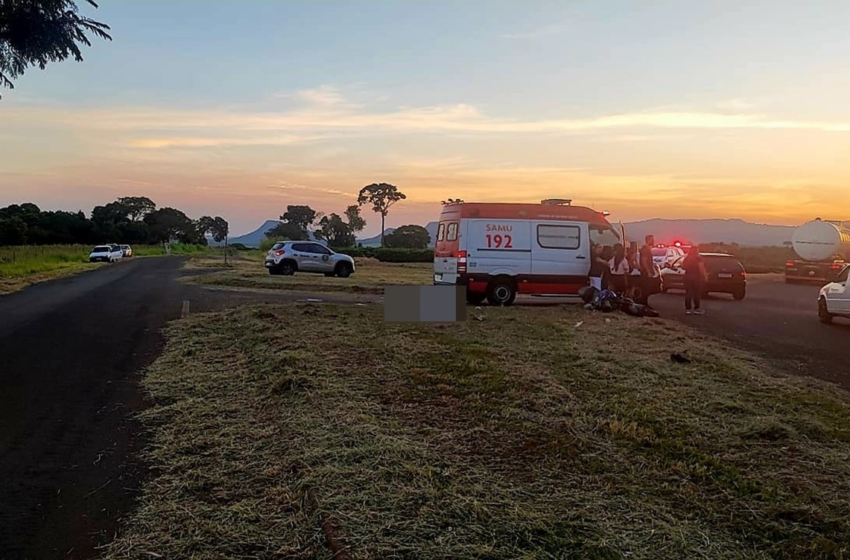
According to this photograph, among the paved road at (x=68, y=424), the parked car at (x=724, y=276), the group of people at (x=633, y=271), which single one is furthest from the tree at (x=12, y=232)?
the group of people at (x=633, y=271)

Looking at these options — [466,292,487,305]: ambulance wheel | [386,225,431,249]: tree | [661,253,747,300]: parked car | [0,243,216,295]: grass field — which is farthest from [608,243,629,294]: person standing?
[386,225,431,249]: tree

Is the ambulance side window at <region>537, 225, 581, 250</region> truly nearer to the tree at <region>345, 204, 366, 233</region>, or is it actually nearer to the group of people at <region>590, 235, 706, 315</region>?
the group of people at <region>590, 235, 706, 315</region>

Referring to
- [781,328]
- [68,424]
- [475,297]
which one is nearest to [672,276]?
[781,328]

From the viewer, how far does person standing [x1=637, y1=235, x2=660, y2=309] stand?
17.3 meters

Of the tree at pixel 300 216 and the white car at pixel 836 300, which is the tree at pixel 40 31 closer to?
the white car at pixel 836 300

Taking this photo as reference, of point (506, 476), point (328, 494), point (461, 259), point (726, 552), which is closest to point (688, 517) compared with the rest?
point (726, 552)

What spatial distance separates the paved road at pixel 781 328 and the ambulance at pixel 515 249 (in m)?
2.76

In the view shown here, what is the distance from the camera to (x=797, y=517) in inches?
170

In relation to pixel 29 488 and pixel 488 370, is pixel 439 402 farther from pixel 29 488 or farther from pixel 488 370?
pixel 29 488

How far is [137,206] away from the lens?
12506cm

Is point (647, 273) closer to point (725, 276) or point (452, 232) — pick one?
point (452, 232)

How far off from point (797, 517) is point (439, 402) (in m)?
3.56

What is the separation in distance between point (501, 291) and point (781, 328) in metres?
6.16

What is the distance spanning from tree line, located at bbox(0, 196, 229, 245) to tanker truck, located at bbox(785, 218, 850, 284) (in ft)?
167
